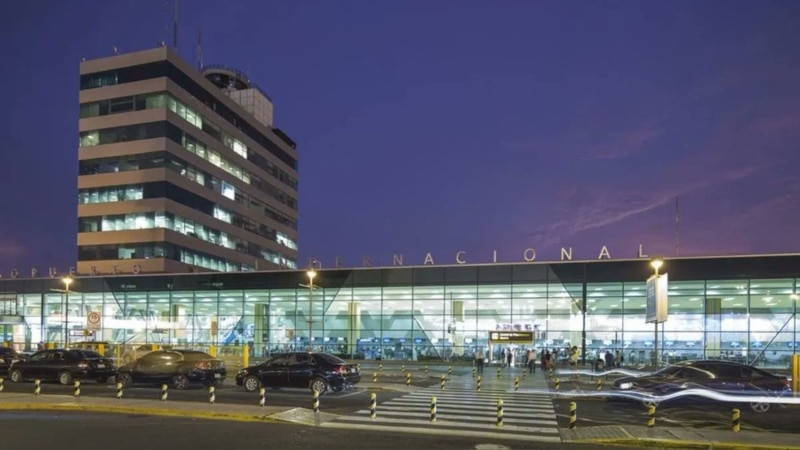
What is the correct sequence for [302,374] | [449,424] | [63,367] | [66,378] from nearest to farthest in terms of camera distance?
[449,424], [302,374], [66,378], [63,367]

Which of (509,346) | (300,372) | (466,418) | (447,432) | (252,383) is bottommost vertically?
(509,346)

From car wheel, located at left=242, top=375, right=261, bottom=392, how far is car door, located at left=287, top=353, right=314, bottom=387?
1.36 m

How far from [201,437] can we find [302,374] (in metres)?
11.1

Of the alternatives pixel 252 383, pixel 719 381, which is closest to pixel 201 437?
pixel 252 383

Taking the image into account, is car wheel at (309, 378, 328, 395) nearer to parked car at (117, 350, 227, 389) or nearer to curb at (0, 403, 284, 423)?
parked car at (117, 350, 227, 389)

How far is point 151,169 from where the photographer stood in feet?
248

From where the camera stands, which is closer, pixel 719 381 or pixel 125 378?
pixel 719 381

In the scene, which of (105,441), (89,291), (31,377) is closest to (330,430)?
(105,441)

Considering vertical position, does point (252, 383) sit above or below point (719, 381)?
below

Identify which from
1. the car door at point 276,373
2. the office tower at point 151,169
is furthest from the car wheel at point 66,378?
the office tower at point 151,169

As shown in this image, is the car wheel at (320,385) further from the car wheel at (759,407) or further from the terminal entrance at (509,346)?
the terminal entrance at (509,346)

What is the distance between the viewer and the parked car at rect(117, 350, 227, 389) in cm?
2797

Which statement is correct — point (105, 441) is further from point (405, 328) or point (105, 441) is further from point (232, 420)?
point (405, 328)

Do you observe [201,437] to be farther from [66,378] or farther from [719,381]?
[66,378]
